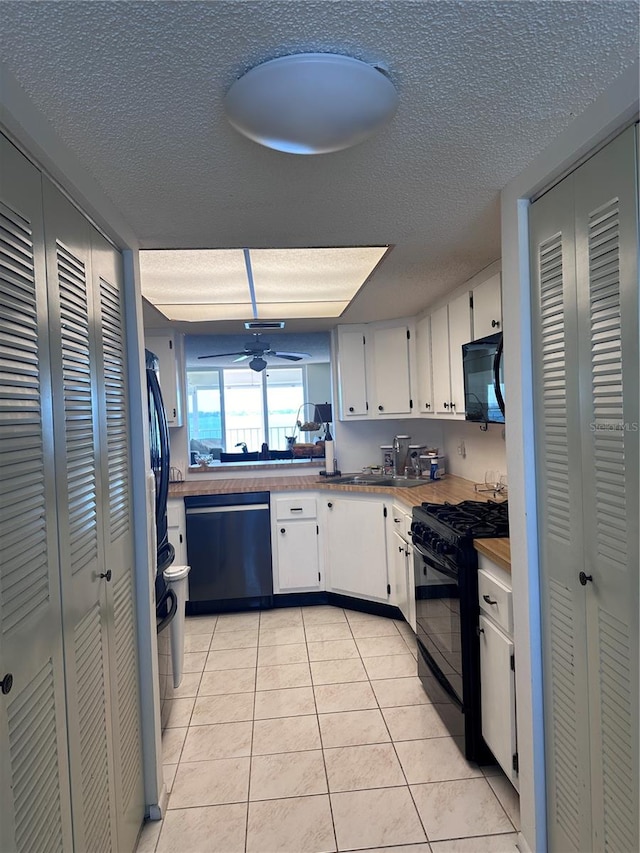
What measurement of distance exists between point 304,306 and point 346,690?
2359 millimetres

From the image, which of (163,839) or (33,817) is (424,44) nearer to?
(33,817)

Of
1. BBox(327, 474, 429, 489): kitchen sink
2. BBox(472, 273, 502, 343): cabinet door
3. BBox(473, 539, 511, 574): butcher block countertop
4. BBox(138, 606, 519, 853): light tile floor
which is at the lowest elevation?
BBox(138, 606, 519, 853): light tile floor

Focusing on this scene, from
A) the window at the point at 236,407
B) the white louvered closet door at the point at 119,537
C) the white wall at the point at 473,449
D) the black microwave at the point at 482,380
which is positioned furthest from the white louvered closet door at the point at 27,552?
the window at the point at 236,407

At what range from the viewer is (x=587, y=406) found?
1.34 meters

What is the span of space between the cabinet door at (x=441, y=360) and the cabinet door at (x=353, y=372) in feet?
2.40

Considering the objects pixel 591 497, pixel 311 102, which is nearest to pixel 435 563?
pixel 591 497

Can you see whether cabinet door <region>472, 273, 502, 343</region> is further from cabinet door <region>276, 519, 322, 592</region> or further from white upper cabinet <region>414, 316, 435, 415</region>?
cabinet door <region>276, 519, 322, 592</region>

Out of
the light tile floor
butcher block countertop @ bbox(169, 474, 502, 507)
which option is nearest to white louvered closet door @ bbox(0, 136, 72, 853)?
the light tile floor

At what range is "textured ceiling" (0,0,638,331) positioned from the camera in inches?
36.5

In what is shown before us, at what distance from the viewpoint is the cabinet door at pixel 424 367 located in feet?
12.0

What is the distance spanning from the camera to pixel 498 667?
190 cm

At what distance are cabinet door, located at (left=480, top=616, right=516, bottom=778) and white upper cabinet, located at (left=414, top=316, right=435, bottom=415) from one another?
192 cm

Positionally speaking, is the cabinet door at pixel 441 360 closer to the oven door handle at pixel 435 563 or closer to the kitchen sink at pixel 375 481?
the kitchen sink at pixel 375 481

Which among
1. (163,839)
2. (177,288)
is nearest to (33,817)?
(163,839)
